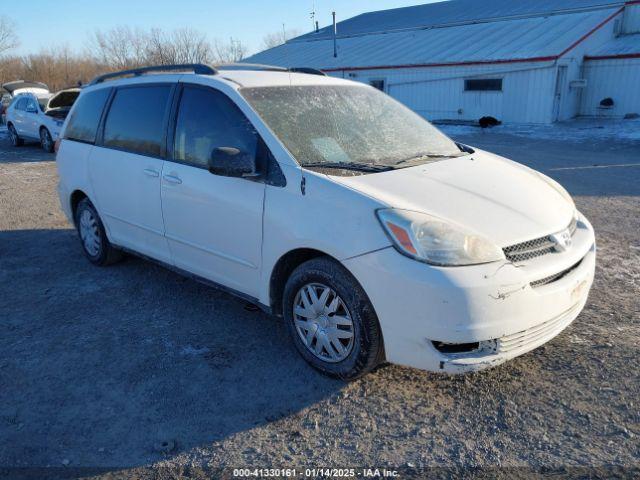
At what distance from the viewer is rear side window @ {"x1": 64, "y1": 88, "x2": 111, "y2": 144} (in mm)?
5102

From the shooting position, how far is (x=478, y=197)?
128 inches

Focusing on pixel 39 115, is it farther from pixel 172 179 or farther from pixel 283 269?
pixel 283 269

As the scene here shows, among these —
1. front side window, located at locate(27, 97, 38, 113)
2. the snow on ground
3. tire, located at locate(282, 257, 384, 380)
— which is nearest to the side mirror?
tire, located at locate(282, 257, 384, 380)

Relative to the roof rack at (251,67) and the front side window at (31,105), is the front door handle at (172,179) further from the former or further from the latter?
the front side window at (31,105)

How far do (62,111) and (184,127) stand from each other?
1230cm

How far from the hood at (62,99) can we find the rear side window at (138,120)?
11072 millimetres

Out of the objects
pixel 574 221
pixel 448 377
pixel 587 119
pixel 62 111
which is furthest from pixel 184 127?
pixel 587 119

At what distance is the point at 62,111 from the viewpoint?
14.4 metres

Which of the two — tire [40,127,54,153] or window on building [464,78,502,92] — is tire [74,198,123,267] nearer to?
tire [40,127,54,153]

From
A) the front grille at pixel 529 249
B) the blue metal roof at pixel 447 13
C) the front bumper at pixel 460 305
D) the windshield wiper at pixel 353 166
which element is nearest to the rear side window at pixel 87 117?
the windshield wiper at pixel 353 166

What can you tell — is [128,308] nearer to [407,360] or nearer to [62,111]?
[407,360]

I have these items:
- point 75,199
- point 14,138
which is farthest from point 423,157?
point 14,138

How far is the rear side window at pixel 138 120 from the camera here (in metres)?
4.28

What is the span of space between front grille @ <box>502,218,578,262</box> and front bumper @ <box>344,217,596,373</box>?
45mm
